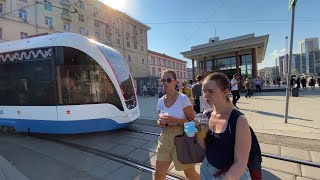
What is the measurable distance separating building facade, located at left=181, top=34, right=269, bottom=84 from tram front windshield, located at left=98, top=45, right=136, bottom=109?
66.8ft

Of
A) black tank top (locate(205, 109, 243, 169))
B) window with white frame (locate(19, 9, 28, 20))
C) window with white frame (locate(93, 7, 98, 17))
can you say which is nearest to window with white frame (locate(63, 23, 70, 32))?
window with white frame (locate(19, 9, 28, 20))

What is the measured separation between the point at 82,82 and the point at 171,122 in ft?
14.8

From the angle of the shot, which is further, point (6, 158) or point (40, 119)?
point (40, 119)

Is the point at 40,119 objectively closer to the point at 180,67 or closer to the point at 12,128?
the point at 12,128

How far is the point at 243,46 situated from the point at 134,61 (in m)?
29.0

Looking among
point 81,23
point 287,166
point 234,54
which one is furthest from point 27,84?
point 81,23

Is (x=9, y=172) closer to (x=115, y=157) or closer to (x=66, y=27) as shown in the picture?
(x=115, y=157)

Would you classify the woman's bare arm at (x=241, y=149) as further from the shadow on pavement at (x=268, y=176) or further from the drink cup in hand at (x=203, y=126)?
the shadow on pavement at (x=268, y=176)

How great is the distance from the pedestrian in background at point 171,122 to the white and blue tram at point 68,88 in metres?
3.95

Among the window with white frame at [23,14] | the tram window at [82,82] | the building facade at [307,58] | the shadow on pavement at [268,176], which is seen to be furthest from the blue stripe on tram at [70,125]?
the building facade at [307,58]

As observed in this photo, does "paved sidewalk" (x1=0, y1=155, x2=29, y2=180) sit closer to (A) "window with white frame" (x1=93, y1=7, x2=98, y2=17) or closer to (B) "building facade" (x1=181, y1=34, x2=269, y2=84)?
(B) "building facade" (x1=181, y1=34, x2=269, y2=84)

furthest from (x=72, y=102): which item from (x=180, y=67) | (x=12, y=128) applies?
(x=180, y=67)

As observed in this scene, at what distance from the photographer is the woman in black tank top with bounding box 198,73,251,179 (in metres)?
1.62

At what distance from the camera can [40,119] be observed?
21.7 feet
